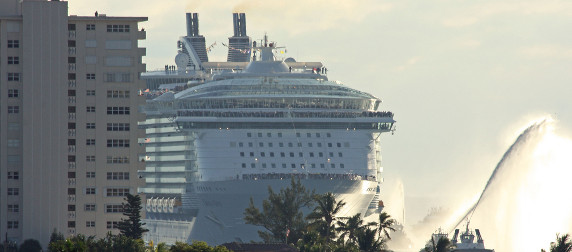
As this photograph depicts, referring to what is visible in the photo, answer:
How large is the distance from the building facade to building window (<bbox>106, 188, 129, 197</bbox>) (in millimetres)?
47

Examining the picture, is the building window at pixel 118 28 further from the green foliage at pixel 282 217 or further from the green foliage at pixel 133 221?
the green foliage at pixel 282 217

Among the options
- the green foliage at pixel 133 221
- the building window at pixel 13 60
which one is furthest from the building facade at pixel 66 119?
the green foliage at pixel 133 221

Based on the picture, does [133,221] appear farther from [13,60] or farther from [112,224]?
[13,60]

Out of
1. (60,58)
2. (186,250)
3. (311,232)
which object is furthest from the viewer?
(60,58)

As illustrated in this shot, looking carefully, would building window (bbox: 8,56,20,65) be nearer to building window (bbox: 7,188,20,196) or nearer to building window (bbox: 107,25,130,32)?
building window (bbox: 107,25,130,32)

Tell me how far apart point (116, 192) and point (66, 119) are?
6909 millimetres

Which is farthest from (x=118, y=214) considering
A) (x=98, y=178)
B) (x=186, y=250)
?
(x=186, y=250)

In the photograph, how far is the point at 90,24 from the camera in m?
188

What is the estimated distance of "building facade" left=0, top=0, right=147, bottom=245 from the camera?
183 m

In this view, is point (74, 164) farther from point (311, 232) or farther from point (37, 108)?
point (311, 232)

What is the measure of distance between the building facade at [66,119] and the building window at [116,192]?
5 cm

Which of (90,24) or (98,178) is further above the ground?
(90,24)

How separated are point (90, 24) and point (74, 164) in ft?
36.4

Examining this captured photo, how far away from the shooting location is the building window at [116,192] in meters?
186
